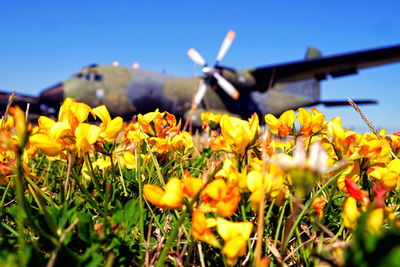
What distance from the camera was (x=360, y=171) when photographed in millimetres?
803

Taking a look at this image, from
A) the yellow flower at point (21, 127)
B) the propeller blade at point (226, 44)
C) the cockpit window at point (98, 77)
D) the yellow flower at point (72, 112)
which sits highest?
the propeller blade at point (226, 44)

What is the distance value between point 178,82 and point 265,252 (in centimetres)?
1191

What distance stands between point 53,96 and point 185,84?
5.29m

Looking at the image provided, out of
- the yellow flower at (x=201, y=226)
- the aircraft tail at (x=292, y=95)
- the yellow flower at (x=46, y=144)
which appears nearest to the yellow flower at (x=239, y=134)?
the yellow flower at (x=201, y=226)

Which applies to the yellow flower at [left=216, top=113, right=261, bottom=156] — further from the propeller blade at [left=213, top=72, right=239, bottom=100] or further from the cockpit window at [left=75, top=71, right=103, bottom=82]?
the cockpit window at [left=75, top=71, right=103, bottom=82]

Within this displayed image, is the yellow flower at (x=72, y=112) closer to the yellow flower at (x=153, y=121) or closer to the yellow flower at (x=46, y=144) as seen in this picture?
the yellow flower at (x=46, y=144)

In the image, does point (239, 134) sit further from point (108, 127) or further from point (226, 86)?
point (226, 86)

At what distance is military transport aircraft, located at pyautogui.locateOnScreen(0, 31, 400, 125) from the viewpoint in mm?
10750

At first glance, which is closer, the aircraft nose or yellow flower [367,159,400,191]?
yellow flower [367,159,400,191]

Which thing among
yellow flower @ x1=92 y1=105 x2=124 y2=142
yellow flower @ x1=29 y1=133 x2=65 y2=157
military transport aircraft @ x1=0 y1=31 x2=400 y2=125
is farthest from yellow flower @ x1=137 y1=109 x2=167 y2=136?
military transport aircraft @ x1=0 y1=31 x2=400 y2=125

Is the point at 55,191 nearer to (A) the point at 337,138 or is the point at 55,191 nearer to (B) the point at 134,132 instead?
(B) the point at 134,132

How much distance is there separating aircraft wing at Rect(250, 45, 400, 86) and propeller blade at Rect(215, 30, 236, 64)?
87.2 inches

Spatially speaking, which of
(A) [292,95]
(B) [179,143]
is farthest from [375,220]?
(A) [292,95]

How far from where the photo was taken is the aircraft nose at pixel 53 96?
34.9 ft
